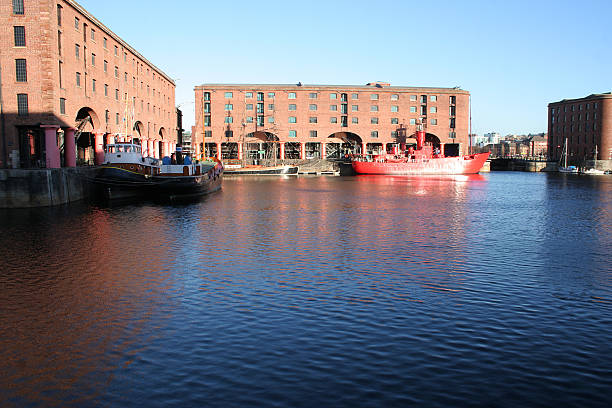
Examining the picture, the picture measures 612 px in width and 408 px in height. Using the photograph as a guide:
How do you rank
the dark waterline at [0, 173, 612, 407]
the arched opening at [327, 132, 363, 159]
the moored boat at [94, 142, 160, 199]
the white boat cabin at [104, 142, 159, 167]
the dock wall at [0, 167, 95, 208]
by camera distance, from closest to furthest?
1. the dark waterline at [0, 173, 612, 407]
2. the dock wall at [0, 167, 95, 208]
3. the moored boat at [94, 142, 160, 199]
4. the white boat cabin at [104, 142, 159, 167]
5. the arched opening at [327, 132, 363, 159]

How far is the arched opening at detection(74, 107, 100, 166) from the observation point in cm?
5419

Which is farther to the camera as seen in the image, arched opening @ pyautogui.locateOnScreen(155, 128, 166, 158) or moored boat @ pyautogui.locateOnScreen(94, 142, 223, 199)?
arched opening @ pyautogui.locateOnScreen(155, 128, 166, 158)

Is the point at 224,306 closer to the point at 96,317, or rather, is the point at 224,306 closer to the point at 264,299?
the point at 264,299

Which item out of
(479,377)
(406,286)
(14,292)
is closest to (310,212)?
(406,286)

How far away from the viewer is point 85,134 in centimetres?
6088

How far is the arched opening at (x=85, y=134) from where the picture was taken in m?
54.2

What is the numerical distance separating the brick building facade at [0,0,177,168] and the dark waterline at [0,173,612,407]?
18.4 metres

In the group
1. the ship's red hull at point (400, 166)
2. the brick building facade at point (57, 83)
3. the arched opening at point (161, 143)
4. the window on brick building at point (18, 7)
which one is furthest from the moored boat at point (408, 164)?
the window on brick building at point (18, 7)

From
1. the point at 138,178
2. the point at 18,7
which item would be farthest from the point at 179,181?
the point at 18,7

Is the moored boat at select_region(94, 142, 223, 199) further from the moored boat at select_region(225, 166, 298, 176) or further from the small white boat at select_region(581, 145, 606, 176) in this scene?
the small white boat at select_region(581, 145, 606, 176)

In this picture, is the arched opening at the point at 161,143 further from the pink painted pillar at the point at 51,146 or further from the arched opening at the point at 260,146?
the pink painted pillar at the point at 51,146

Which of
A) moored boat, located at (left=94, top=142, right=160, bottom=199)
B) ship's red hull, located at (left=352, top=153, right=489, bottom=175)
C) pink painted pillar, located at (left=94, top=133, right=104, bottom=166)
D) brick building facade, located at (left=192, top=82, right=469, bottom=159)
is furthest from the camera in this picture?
brick building facade, located at (left=192, top=82, right=469, bottom=159)

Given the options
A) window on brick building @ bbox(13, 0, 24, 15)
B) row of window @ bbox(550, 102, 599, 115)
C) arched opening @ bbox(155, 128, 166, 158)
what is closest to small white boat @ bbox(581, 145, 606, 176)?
row of window @ bbox(550, 102, 599, 115)

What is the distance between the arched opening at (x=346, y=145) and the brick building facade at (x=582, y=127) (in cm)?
6879
